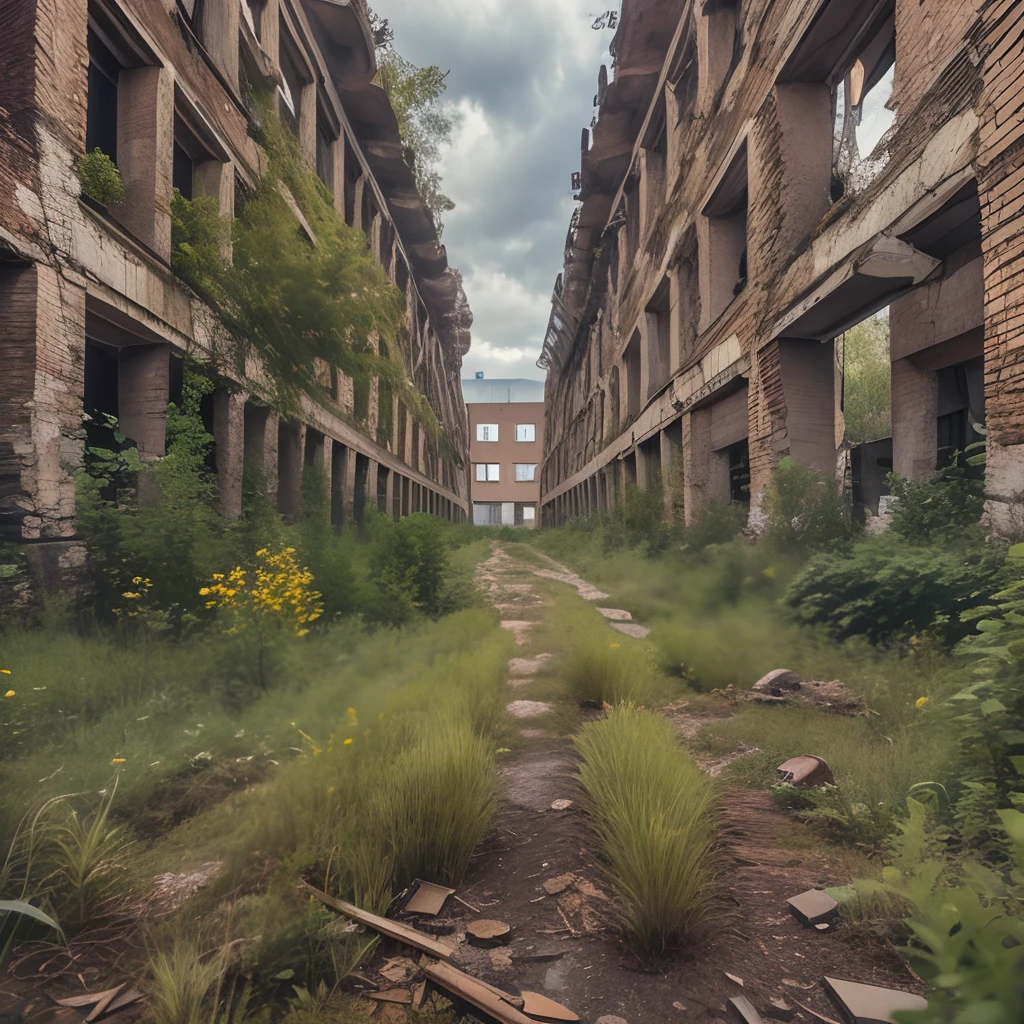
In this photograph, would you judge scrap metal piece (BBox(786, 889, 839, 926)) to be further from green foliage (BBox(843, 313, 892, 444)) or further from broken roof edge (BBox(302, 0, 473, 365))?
green foliage (BBox(843, 313, 892, 444))

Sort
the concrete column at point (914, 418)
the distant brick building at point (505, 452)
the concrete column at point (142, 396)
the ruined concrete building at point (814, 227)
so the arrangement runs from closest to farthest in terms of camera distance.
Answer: the ruined concrete building at point (814, 227), the concrete column at point (142, 396), the concrete column at point (914, 418), the distant brick building at point (505, 452)

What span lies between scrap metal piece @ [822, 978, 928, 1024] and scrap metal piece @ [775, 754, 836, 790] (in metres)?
1.13

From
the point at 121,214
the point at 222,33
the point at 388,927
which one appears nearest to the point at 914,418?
the point at 388,927

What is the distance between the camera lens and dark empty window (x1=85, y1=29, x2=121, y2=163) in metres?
5.95

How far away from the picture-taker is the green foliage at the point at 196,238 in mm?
6594

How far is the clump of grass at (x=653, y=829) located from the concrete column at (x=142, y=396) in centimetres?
563

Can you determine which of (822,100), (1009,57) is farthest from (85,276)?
(822,100)

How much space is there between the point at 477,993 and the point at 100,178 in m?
6.72

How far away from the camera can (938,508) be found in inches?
173

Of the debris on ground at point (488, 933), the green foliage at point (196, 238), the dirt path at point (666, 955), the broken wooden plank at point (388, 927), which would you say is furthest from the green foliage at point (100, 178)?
the debris on ground at point (488, 933)

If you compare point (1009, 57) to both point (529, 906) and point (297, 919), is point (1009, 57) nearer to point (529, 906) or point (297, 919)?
point (529, 906)

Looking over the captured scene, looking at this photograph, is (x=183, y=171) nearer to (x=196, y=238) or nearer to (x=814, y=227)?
(x=196, y=238)

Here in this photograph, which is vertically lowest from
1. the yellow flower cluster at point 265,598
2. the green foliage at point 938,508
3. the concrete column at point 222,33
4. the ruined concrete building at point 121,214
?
the yellow flower cluster at point 265,598

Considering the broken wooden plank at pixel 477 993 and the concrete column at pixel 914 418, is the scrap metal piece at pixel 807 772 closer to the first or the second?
the broken wooden plank at pixel 477 993
